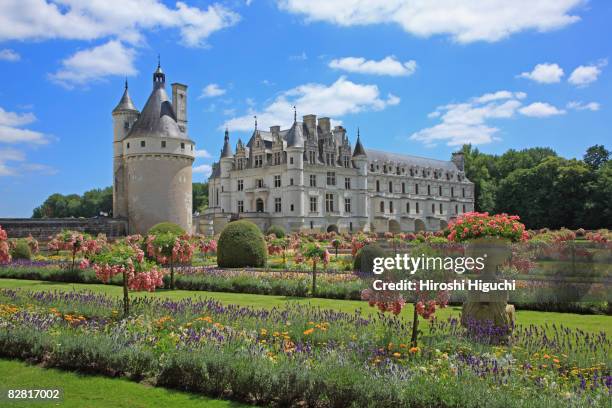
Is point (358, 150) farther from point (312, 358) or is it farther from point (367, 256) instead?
point (312, 358)

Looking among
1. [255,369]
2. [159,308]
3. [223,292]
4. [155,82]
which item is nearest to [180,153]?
[155,82]

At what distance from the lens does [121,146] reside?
124 feet

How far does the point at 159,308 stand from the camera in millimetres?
9078

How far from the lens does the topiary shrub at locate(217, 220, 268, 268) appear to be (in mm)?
20234

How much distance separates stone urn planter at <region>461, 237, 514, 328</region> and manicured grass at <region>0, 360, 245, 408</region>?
158 inches

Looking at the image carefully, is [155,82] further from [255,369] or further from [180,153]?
[255,369]

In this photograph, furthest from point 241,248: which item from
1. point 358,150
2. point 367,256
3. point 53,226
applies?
point 358,150

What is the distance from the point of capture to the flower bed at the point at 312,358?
5.07 meters

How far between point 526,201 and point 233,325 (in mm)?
52401

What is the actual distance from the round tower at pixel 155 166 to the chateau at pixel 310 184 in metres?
9.08

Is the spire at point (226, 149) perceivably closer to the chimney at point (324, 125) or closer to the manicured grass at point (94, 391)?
the chimney at point (324, 125)

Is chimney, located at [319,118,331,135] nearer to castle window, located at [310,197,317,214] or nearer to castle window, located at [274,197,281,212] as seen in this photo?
castle window, located at [310,197,317,214]

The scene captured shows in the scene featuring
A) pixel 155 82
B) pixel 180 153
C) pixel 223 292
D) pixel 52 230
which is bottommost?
pixel 223 292

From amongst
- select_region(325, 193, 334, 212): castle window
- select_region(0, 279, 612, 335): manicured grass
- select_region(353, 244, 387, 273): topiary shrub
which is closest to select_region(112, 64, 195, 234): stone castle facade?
select_region(325, 193, 334, 212): castle window
